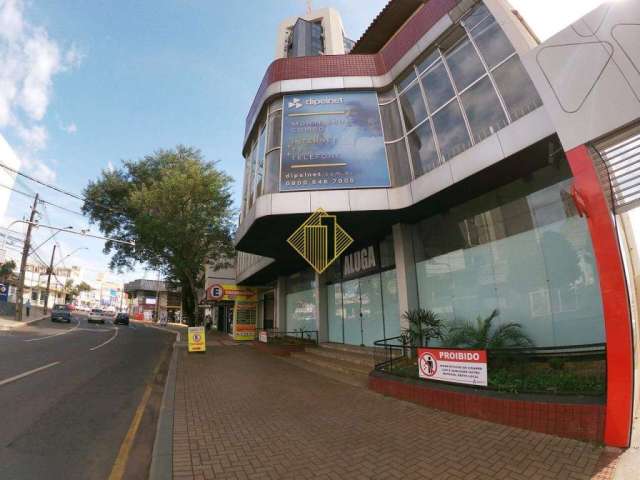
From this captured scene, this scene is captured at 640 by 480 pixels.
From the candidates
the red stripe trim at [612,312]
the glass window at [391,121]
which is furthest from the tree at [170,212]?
the red stripe trim at [612,312]

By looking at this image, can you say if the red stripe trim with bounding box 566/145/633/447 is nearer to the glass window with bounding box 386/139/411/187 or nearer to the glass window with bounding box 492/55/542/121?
the glass window with bounding box 492/55/542/121

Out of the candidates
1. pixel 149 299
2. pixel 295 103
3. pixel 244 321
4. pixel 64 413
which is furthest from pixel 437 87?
pixel 149 299

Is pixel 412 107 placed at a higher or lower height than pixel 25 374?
higher

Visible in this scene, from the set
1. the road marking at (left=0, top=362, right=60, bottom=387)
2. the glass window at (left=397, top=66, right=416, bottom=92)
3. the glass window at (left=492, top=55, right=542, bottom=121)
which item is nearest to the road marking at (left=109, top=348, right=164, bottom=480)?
the road marking at (left=0, top=362, right=60, bottom=387)

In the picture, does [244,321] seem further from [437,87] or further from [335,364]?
[437,87]

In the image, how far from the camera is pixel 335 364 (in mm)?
11109

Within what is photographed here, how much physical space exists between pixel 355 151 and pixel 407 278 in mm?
4532

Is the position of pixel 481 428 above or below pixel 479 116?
below

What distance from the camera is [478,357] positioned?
5.92 meters

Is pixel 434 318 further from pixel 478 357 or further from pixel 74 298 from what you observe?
pixel 74 298

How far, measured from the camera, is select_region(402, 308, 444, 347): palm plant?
896cm

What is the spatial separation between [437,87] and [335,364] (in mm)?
9639

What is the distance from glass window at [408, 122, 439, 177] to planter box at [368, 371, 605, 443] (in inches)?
237

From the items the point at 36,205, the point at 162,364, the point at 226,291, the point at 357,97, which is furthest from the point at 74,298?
the point at 357,97
